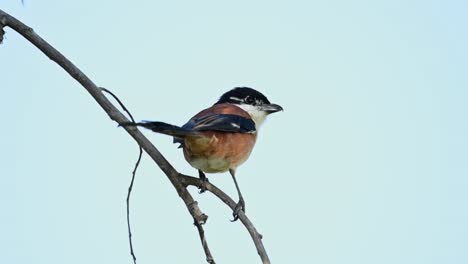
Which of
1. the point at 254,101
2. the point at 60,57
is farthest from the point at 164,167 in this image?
the point at 254,101

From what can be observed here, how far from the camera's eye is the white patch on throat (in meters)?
6.67

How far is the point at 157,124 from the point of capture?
3994 mm

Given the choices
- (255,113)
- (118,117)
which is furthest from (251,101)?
(118,117)

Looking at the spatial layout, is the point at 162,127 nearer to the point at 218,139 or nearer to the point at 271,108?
the point at 218,139

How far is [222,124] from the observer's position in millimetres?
5457

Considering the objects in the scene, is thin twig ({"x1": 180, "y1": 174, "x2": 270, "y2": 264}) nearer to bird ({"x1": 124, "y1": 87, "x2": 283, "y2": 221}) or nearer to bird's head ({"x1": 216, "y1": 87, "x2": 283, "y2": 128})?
bird ({"x1": 124, "y1": 87, "x2": 283, "y2": 221})

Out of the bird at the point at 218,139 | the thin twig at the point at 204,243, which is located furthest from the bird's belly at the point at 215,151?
the thin twig at the point at 204,243

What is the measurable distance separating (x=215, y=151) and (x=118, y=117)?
64.6 inches

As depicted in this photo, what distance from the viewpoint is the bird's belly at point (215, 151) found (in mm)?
5156

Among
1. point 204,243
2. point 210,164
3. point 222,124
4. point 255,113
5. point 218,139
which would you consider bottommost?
point 204,243

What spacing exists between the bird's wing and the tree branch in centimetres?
117

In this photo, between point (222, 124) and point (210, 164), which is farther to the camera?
point (222, 124)

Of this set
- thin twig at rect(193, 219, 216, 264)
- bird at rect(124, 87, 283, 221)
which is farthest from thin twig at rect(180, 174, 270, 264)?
bird at rect(124, 87, 283, 221)

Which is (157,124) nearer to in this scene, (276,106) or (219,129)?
(219,129)
